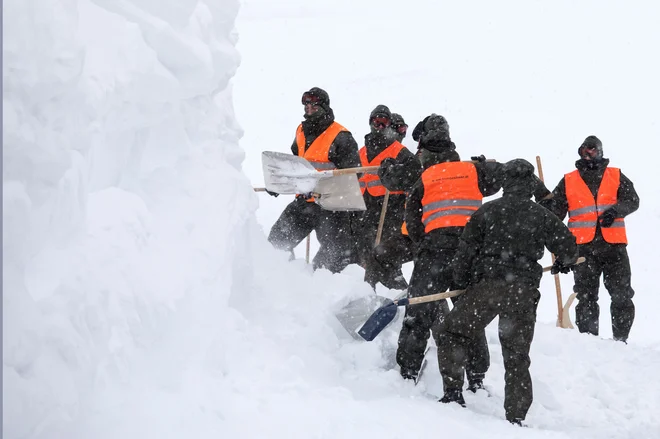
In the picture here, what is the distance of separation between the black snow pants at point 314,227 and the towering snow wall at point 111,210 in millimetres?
1432

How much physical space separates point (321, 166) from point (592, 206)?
2241mm

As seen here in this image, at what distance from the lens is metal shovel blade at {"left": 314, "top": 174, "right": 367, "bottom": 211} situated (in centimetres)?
602

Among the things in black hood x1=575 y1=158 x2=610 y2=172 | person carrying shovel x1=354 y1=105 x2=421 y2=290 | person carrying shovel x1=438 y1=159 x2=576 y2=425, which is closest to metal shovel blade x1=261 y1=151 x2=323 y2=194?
person carrying shovel x1=354 y1=105 x2=421 y2=290

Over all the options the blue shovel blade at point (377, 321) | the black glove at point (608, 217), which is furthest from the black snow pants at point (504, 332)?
the black glove at point (608, 217)

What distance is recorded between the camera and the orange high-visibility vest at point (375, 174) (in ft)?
21.5

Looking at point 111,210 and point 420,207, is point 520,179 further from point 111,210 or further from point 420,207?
point 111,210

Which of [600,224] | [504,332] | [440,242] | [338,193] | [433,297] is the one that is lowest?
[504,332]

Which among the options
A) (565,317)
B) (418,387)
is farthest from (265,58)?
(418,387)

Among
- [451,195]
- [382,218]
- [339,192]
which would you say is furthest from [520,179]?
[382,218]

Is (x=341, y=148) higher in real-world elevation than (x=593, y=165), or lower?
higher

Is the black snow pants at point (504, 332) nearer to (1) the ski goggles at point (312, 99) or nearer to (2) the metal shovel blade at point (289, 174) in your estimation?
(2) the metal shovel blade at point (289, 174)

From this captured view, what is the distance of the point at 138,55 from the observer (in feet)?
12.5

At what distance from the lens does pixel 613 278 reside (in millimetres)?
6340

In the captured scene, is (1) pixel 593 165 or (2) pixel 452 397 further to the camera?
(1) pixel 593 165
